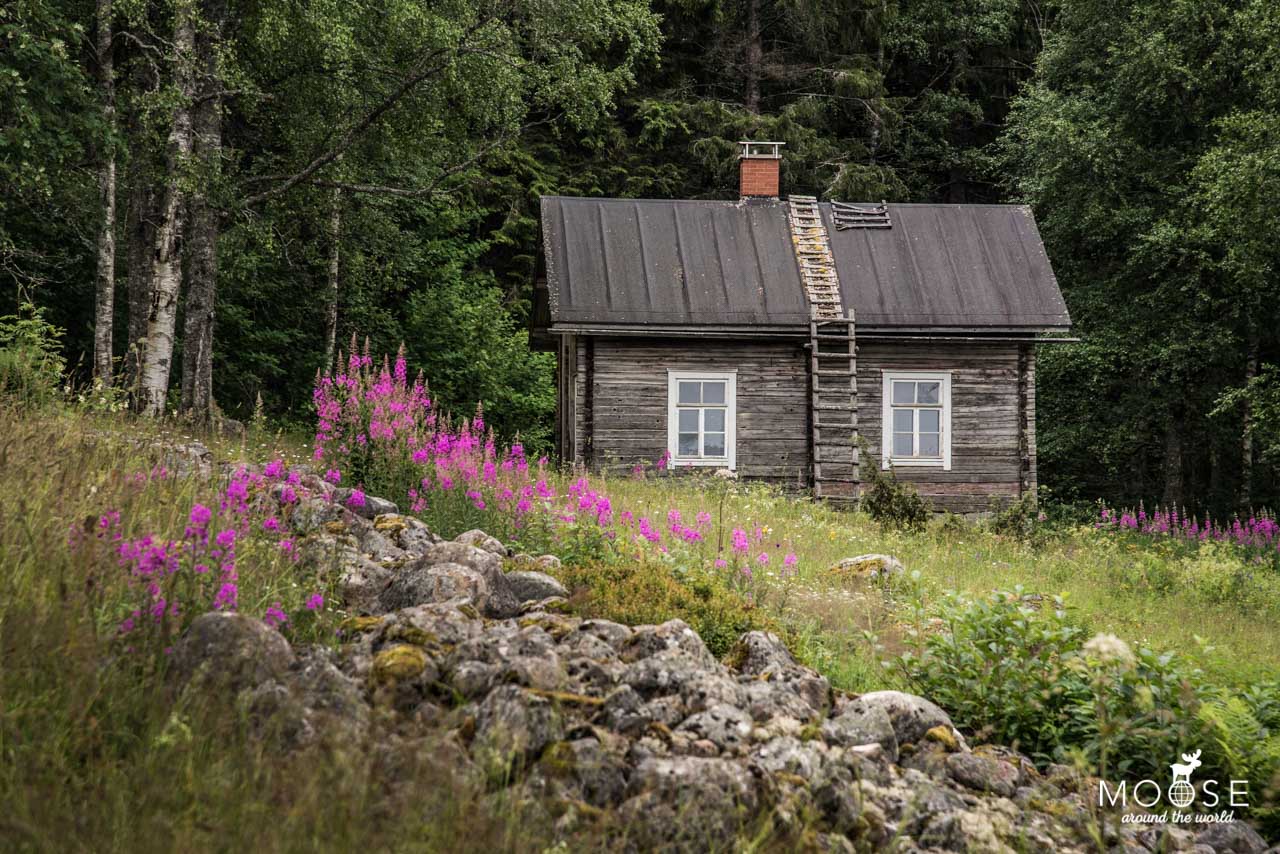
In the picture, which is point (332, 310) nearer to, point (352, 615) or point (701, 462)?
point (701, 462)

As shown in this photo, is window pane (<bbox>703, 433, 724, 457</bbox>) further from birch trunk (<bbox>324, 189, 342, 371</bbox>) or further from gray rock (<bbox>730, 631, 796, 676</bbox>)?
gray rock (<bbox>730, 631, 796, 676</bbox>)

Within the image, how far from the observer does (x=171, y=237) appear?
45.9 ft

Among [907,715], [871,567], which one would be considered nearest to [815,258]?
[871,567]

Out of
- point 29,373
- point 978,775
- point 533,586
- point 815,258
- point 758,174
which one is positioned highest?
point 758,174

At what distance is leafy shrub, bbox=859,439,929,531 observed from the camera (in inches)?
527

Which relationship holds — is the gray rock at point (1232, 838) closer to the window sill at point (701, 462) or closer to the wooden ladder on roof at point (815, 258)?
the window sill at point (701, 462)

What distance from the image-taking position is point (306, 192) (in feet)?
57.8

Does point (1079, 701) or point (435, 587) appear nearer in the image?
point (1079, 701)

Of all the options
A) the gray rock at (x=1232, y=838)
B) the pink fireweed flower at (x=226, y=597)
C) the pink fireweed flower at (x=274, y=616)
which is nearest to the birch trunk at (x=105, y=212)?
the pink fireweed flower at (x=274, y=616)

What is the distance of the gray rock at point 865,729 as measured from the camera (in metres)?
4.82

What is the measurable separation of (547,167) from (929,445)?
1262 cm

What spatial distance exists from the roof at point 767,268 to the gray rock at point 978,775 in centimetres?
1261

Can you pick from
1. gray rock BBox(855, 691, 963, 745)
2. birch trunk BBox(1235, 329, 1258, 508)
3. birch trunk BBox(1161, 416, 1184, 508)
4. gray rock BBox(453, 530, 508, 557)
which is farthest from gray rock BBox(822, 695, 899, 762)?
birch trunk BBox(1161, 416, 1184, 508)

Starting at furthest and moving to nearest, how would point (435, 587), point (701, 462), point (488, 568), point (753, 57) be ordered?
point (753, 57)
point (701, 462)
point (488, 568)
point (435, 587)
